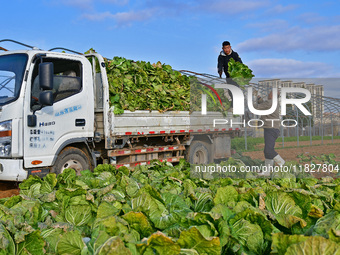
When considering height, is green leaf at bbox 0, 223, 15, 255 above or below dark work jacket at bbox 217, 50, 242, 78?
below

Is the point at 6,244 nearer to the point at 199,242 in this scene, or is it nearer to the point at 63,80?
the point at 199,242

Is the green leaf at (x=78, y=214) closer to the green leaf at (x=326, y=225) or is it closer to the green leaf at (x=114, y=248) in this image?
the green leaf at (x=114, y=248)

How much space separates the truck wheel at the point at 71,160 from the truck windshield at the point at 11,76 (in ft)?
5.27

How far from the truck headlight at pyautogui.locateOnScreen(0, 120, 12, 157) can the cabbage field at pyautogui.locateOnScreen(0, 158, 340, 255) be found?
4.99 metres

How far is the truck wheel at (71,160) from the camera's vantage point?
7.79 m

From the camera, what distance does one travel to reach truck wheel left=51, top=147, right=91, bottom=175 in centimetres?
779

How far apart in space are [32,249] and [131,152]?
26.7ft

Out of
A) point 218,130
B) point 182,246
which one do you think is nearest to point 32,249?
point 182,246

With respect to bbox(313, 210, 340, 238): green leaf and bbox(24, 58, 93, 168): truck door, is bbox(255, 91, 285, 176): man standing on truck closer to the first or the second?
bbox(24, 58, 93, 168): truck door

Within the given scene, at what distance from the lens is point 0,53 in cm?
809

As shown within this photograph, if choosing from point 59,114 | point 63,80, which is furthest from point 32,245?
point 63,80

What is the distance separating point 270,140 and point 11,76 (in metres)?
5.85

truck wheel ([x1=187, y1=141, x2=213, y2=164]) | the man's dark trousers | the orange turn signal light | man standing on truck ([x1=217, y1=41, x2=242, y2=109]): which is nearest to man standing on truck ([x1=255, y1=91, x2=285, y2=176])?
the man's dark trousers

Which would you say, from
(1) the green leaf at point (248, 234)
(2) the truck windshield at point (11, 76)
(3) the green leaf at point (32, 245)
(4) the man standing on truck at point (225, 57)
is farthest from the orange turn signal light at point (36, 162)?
(1) the green leaf at point (248, 234)
